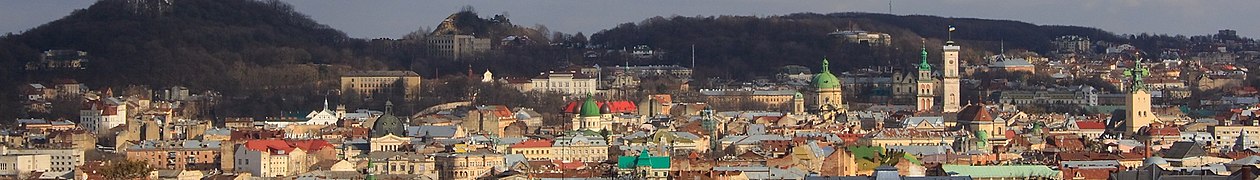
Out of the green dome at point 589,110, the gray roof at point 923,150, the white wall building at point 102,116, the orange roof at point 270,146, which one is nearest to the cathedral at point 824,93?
the green dome at point 589,110

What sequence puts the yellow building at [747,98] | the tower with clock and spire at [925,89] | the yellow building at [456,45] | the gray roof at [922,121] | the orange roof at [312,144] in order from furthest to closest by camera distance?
the yellow building at [456,45] → the yellow building at [747,98] → the tower with clock and spire at [925,89] → the gray roof at [922,121] → the orange roof at [312,144]

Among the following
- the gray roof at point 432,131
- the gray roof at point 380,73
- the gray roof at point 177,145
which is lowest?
the gray roof at point 177,145

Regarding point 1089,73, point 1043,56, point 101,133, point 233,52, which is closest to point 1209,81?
point 1089,73

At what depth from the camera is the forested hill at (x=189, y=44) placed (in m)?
91.1

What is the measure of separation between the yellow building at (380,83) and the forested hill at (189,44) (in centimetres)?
125

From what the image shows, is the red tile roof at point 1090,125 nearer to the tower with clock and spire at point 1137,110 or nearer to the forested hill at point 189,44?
the tower with clock and spire at point 1137,110

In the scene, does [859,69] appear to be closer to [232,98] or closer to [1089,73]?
[1089,73]

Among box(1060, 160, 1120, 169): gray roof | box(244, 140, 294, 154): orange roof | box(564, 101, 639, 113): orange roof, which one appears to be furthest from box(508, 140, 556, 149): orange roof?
box(564, 101, 639, 113): orange roof

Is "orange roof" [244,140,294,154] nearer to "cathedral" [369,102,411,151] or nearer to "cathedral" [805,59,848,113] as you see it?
"cathedral" [369,102,411,151]

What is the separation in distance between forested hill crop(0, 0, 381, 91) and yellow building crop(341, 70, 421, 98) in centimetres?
125

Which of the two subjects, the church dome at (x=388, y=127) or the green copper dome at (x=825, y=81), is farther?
the green copper dome at (x=825, y=81)

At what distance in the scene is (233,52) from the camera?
97750mm

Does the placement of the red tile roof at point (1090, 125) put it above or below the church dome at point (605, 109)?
below

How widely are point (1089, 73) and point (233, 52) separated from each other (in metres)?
33.0
